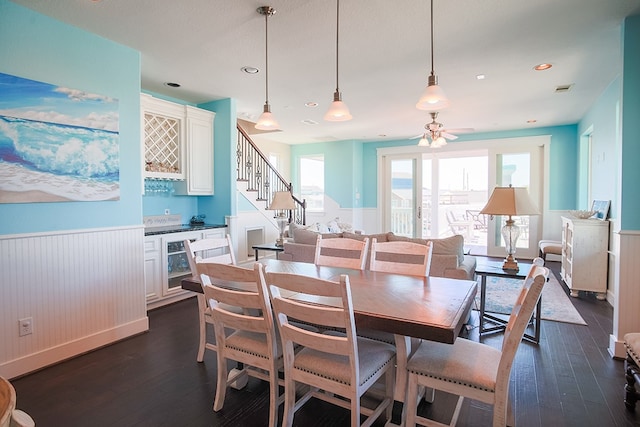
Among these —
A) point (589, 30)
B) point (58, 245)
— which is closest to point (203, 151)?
point (58, 245)

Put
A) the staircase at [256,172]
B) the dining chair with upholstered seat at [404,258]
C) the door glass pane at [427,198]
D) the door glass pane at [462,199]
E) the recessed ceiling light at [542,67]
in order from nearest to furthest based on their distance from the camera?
the dining chair with upholstered seat at [404,258] → the recessed ceiling light at [542,67] → the staircase at [256,172] → the door glass pane at [427,198] → the door glass pane at [462,199]

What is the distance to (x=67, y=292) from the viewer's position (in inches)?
113

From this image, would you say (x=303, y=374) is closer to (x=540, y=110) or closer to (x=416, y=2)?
(x=416, y=2)

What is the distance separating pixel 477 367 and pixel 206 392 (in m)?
1.71

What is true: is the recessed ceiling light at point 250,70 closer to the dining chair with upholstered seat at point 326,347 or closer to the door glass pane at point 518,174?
the dining chair with upholstered seat at point 326,347

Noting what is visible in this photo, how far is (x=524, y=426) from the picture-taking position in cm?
197

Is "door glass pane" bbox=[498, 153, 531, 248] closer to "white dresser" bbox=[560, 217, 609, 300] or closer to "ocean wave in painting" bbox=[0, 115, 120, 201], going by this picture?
"white dresser" bbox=[560, 217, 609, 300]

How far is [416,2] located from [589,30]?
1.58 metres

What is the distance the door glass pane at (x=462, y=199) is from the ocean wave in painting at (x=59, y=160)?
7.75 meters

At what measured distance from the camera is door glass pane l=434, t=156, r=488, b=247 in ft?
30.3

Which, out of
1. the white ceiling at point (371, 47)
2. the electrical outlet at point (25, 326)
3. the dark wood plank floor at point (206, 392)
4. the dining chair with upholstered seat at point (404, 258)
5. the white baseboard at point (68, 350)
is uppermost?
the white ceiling at point (371, 47)

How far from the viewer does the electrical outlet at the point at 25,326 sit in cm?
259

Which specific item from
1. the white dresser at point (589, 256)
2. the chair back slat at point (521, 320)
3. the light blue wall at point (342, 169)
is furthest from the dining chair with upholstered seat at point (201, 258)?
the light blue wall at point (342, 169)

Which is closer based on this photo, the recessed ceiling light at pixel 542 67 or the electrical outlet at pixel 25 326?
the electrical outlet at pixel 25 326
